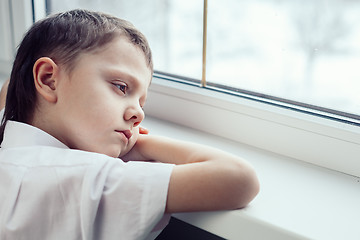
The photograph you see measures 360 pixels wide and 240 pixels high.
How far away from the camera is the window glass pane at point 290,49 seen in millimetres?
802

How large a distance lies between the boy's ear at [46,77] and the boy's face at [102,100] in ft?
0.04

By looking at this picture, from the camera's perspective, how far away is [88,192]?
0.62 m

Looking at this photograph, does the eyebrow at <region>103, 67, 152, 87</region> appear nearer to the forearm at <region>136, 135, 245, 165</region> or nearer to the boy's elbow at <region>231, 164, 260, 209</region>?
the forearm at <region>136, 135, 245, 165</region>

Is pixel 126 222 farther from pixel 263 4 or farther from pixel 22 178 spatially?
pixel 263 4

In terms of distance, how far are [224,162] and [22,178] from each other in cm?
29

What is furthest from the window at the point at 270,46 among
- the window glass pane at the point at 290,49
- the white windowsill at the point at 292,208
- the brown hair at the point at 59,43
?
the brown hair at the point at 59,43

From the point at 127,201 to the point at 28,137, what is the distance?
209 millimetres

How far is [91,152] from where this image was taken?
0.70 metres

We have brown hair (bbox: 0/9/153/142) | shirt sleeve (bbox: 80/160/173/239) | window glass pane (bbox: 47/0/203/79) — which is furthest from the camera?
window glass pane (bbox: 47/0/203/79)

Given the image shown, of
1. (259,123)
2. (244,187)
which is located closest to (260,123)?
(259,123)

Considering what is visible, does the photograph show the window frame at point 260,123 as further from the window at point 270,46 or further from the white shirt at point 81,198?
the white shirt at point 81,198

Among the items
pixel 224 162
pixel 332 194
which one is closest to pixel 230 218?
pixel 224 162

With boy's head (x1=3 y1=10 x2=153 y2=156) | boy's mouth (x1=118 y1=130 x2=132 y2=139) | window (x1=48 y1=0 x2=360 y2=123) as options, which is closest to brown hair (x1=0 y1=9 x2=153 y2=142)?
boy's head (x1=3 y1=10 x2=153 y2=156)

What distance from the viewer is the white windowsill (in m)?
0.64
